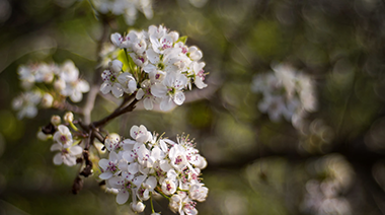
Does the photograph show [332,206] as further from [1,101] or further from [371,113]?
[1,101]

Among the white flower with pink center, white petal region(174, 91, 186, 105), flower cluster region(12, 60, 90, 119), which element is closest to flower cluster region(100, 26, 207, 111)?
white petal region(174, 91, 186, 105)

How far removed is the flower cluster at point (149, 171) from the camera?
146cm

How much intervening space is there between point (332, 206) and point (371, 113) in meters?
1.54

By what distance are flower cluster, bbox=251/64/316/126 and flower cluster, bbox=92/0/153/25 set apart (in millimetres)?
1709

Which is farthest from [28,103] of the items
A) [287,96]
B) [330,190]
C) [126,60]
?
[330,190]

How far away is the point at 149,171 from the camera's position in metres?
1.49

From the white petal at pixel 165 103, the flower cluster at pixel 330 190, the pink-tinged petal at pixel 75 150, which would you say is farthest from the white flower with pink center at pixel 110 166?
the flower cluster at pixel 330 190

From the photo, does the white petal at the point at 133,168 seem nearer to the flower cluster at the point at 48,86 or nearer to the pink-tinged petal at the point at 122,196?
the pink-tinged petal at the point at 122,196

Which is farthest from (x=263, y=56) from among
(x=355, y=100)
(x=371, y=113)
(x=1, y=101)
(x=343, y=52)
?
(x=1, y=101)

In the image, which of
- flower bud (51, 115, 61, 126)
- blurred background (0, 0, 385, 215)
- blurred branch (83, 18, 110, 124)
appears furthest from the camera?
blurred background (0, 0, 385, 215)

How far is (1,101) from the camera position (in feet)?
12.0

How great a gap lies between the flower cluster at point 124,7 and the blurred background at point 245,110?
0.21 metres

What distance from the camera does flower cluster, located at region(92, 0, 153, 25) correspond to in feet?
8.99

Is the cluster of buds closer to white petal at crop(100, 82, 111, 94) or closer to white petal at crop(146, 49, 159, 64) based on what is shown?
white petal at crop(100, 82, 111, 94)
